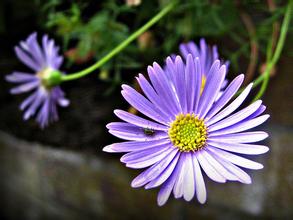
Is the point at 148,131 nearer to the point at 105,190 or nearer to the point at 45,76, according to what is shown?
the point at 45,76

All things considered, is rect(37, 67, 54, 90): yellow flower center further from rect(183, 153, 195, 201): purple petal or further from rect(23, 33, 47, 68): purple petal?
rect(183, 153, 195, 201): purple petal

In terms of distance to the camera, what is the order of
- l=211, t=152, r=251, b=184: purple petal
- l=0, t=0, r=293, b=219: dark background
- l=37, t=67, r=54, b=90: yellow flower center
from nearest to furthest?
1. l=211, t=152, r=251, b=184: purple petal
2. l=37, t=67, r=54, b=90: yellow flower center
3. l=0, t=0, r=293, b=219: dark background

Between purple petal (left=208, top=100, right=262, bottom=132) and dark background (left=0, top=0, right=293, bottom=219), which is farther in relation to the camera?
dark background (left=0, top=0, right=293, bottom=219)

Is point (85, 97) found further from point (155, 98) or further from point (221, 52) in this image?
point (155, 98)

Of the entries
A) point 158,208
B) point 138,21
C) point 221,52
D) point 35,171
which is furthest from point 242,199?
point 35,171

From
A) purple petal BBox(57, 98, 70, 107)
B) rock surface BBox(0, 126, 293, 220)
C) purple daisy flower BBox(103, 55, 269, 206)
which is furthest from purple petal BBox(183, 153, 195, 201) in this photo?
rock surface BBox(0, 126, 293, 220)
